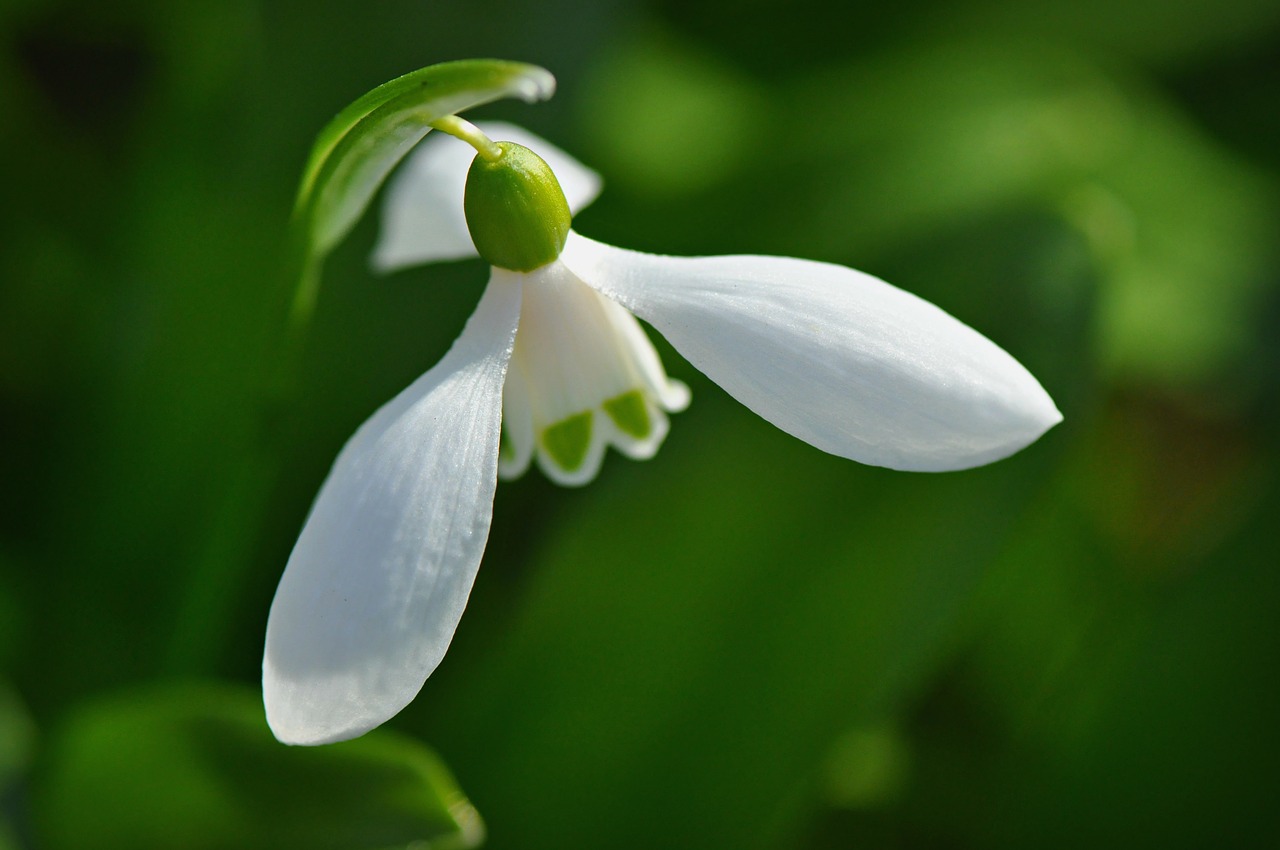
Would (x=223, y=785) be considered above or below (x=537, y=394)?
below

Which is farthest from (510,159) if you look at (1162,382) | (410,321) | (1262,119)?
(1262,119)

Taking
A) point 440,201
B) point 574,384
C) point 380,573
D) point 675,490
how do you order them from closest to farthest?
point 380,573
point 574,384
point 440,201
point 675,490

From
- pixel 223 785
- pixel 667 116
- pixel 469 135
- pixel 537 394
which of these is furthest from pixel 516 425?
pixel 667 116

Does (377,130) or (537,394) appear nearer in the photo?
(377,130)

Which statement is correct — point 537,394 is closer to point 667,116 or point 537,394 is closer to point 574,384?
point 574,384

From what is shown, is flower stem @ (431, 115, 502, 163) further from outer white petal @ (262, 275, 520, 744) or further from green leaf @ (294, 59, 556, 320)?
outer white petal @ (262, 275, 520, 744)

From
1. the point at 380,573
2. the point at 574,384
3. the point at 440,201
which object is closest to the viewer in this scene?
the point at 380,573
